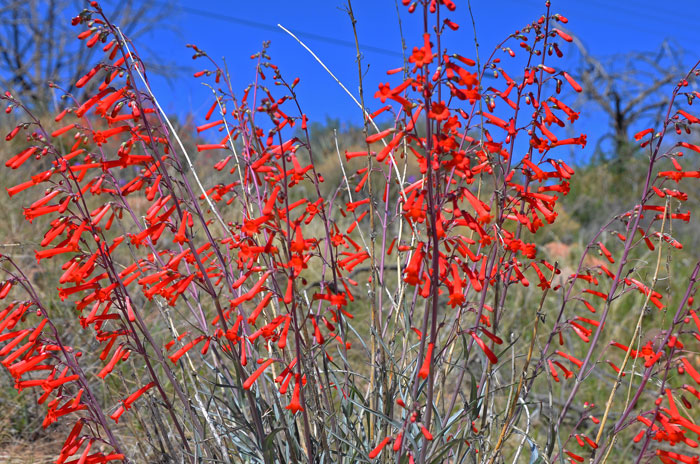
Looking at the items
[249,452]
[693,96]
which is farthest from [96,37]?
[693,96]

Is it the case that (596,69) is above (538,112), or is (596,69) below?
above

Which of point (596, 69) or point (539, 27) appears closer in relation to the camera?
point (539, 27)

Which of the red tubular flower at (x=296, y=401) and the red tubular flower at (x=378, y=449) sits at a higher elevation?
the red tubular flower at (x=296, y=401)

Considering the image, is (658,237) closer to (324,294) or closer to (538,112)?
(538,112)

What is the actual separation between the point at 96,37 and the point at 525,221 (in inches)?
61.5

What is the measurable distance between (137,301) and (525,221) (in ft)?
14.0

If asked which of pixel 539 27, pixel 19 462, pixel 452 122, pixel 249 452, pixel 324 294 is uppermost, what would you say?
pixel 539 27

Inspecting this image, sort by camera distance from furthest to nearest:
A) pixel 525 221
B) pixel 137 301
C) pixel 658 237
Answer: pixel 137 301 → pixel 658 237 → pixel 525 221

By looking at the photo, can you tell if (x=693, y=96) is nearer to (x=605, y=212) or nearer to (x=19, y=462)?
(x=19, y=462)

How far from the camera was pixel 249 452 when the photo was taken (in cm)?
273

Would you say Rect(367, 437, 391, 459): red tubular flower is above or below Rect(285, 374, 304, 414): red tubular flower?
below

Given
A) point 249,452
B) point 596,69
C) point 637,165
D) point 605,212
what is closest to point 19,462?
point 249,452

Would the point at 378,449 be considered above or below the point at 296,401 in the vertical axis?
below

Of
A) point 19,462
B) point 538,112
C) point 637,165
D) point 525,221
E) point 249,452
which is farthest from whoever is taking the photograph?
point 637,165
